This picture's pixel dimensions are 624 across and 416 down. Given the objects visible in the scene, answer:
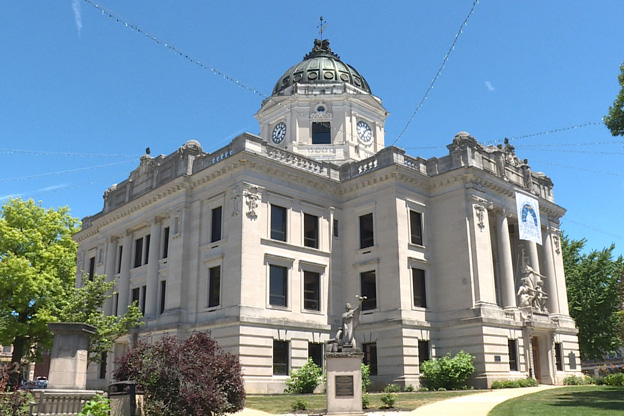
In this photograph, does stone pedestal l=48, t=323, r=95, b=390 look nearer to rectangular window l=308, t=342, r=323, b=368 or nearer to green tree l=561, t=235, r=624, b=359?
rectangular window l=308, t=342, r=323, b=368

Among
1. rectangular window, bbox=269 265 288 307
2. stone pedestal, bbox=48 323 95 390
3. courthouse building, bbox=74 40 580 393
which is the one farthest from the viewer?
rectangular window, bbox=269 265 288 307

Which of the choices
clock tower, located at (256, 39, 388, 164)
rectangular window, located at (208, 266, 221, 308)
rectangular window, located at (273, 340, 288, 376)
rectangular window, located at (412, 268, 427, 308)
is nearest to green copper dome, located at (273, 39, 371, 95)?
clock tower, located at (256, 39, 388, 164)

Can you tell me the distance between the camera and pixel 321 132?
47031 mm

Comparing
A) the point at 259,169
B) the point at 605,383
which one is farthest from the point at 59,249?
the point at 605,383

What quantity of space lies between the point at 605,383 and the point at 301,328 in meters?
17.7

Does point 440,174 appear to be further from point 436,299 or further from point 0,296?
point 0,296

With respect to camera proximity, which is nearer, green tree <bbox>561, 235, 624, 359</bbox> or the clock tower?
the clock tower

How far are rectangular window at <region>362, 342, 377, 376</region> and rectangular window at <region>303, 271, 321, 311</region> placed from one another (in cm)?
376

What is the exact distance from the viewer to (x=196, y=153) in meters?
38.6

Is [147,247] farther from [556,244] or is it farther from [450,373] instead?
[556,244]

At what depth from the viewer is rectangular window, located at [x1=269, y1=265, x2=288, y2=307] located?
34.4 m

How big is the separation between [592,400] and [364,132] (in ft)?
97.0

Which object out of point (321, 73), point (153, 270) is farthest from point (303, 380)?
point (321, 73)

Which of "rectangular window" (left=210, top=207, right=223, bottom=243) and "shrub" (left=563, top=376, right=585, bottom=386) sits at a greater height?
"rectangular window" (left=210, top=207, right=223, bottom=243)
